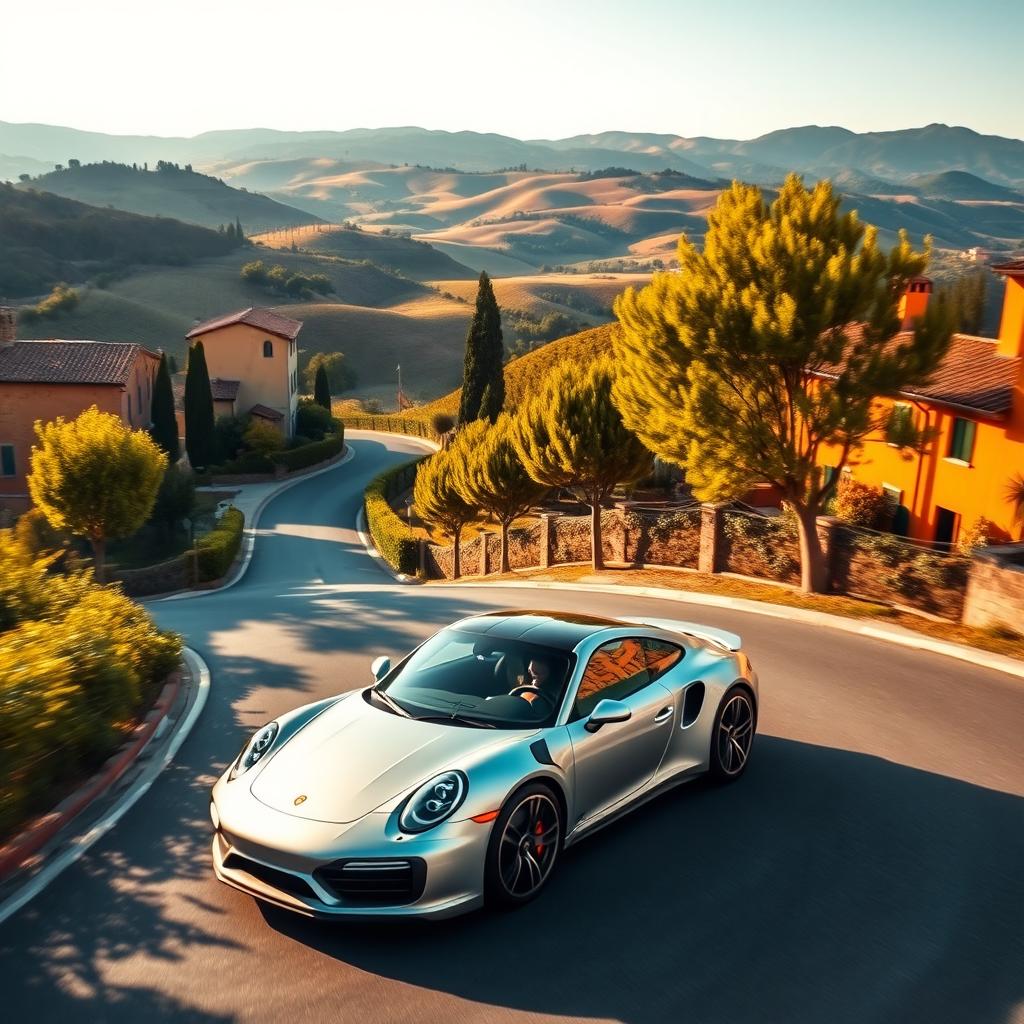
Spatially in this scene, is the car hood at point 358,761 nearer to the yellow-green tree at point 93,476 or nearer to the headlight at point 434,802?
the headlight at point 434,802

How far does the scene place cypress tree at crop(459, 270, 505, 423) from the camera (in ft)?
167

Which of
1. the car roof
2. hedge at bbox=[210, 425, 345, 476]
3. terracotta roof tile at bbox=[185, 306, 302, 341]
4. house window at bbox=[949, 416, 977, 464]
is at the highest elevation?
the car roof

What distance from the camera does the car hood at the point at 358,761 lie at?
18.3ft

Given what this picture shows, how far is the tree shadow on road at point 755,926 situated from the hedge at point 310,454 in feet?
180

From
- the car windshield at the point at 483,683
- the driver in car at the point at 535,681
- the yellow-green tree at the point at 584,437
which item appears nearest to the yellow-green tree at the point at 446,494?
the yellow-green tree at the point at 584,437

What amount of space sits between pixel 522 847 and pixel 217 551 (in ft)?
98.3

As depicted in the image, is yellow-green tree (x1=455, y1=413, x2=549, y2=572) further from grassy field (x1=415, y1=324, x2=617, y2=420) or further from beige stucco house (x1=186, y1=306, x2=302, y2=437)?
beige stucco house (x1=186, y1=306, x2=302, y2=437)

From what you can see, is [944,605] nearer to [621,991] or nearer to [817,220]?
[817,220]

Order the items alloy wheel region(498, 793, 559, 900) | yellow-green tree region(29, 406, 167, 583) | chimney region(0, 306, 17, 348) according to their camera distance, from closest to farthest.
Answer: alloy wheel region(498, 793, 559, 900) → yellow-green tree region(29, 406, 167, 583) → chimney region(0, 306, 17, 348)

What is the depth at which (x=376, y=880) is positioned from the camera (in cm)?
524

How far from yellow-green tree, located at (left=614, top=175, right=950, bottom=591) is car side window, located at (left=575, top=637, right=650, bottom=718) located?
33.0 feet

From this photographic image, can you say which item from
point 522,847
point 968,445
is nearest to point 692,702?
point 522,847

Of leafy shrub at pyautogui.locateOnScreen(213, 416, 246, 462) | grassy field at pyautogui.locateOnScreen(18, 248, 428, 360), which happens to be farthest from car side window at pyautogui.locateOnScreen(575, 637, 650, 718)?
grassy field at pyautogui.locateOnScreen(18, 248, 428, 360)

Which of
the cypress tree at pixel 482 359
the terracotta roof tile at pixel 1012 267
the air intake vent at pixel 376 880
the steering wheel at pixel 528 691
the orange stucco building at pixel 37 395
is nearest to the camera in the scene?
the air intake vent at pixel 376 880
